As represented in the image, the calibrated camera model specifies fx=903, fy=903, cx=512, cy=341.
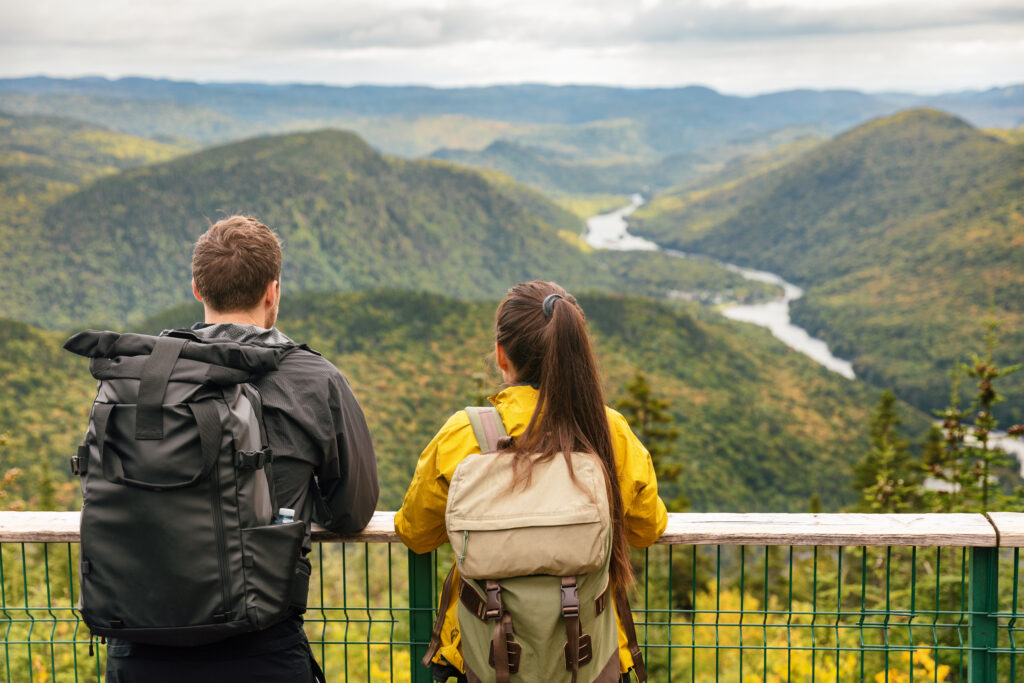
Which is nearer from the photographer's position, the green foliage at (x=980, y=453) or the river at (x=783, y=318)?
the green foliage at (x=980, y=453)

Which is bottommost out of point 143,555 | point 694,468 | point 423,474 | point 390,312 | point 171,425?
point 694,468

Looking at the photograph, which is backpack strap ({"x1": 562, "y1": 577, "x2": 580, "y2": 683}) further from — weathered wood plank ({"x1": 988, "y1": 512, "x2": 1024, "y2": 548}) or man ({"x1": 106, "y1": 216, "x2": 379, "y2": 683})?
weathered wood plank ({"x1": 988, "y1": 512, "x2": 1024, "y2": 548})

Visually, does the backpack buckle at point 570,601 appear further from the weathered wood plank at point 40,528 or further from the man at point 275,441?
the weathered wood plank at point 40,528

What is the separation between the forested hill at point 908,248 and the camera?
4247 inches

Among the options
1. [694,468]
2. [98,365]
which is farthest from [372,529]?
[694,468]

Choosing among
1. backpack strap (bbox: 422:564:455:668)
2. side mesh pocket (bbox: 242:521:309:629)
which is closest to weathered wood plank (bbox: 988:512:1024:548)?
backpack strap (bbox: 422:564:455:668)

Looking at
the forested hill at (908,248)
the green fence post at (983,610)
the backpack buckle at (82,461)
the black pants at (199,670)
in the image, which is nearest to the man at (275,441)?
the black pants at (199,670)

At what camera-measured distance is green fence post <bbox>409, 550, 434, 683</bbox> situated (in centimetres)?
330

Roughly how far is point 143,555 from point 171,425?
0.38m

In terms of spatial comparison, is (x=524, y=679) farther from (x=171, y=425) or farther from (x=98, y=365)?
(x=98, y=365)

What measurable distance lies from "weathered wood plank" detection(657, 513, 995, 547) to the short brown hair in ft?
5.33

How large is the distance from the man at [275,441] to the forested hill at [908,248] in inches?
3546

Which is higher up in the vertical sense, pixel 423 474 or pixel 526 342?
pixel 526 342

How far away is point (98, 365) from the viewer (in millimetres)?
2539
